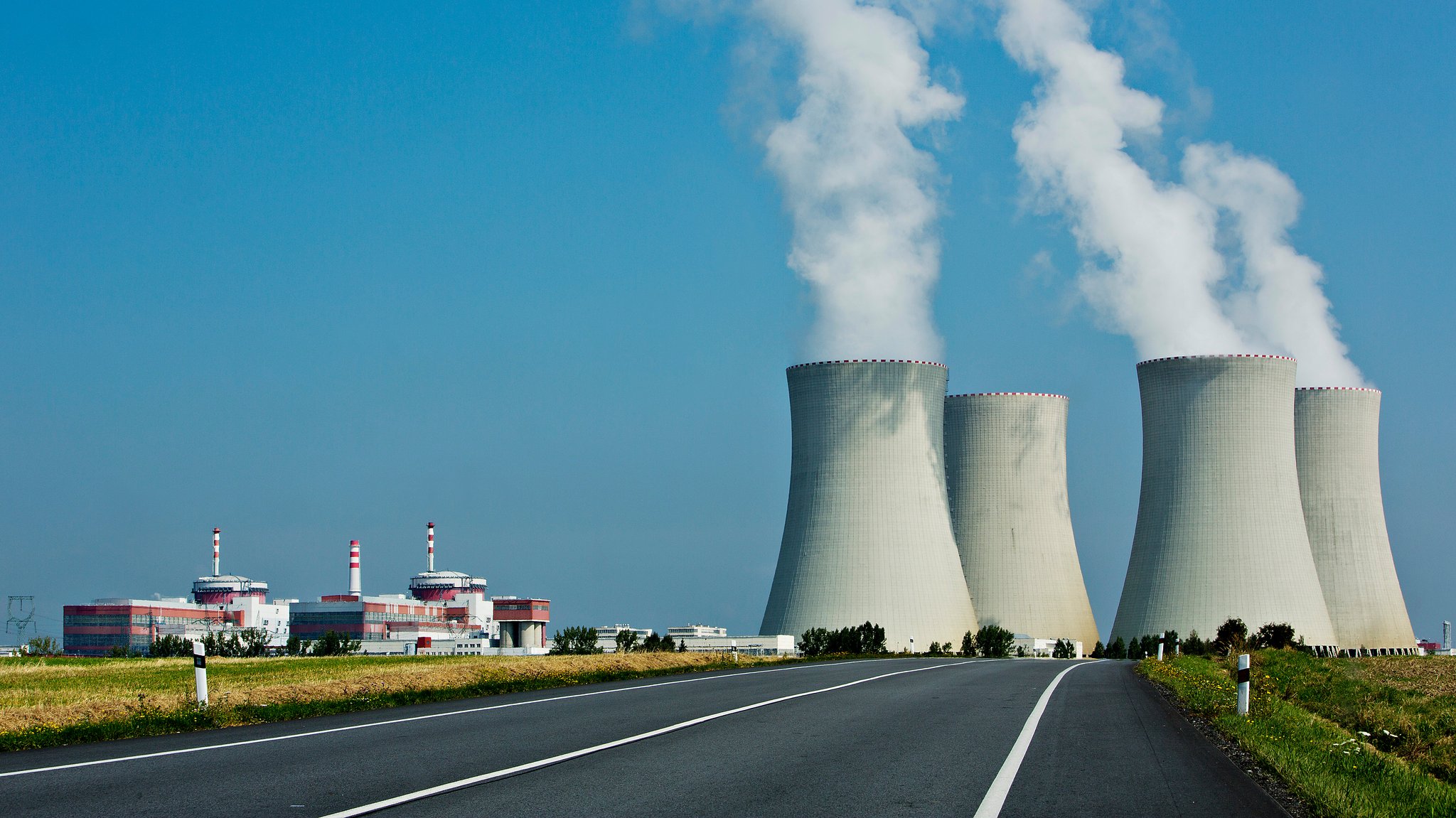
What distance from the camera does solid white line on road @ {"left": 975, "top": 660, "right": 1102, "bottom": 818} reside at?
600 cm

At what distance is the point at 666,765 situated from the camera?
7.43 meters

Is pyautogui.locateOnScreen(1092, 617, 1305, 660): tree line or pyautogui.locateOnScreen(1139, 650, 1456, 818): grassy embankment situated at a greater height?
pyautogui.locateOnScreen(1139, 650, 1456, 818): grassy embankment

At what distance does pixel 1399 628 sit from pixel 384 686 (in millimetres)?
47020

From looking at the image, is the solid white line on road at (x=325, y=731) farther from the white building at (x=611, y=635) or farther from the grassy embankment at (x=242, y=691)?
the white building at (x=611, y=635)

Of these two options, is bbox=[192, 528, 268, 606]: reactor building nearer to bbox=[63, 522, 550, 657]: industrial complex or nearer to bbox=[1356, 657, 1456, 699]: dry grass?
bbox=[63, 522, 550, 657]: industrial complex

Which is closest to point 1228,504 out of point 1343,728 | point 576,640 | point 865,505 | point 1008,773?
point 865,505

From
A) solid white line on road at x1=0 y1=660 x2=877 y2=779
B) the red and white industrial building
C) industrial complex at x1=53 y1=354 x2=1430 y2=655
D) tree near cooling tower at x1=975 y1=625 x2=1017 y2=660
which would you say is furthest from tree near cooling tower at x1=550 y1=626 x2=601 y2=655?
the red and white industrial building

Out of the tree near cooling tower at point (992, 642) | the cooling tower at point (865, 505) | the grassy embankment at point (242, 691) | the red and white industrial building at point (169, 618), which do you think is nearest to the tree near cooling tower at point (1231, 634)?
the tree near cooling tower at point (992, 642)

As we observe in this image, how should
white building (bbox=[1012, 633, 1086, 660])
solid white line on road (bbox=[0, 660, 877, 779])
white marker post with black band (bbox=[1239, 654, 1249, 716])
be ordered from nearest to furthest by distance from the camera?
solid white line on road (bbox=[0, 660, 877, 779]) < white marker post with black band (bbox=[1239, 654, 1249, 716]) < white building (bbox=[1012, 633, 1086, 660])

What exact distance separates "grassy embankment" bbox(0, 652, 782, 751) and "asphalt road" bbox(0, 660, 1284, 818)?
548 millimetres

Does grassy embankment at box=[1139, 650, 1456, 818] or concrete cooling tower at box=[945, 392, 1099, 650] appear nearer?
grassy embankment at box=[1139, 650, 1456, 818]

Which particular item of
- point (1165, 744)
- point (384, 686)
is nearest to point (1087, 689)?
point (1165, 744)

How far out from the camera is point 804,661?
1072 inches

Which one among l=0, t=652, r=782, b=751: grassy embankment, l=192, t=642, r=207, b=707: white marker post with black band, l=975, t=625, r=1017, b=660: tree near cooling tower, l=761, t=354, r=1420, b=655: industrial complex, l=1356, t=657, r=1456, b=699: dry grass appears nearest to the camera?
l=0, t=652, r=782, b=751: grassy embankment
